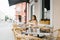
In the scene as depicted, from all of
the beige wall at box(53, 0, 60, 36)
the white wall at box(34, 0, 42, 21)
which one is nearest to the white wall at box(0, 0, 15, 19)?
the white wall at box(34, 0, 42, 21)

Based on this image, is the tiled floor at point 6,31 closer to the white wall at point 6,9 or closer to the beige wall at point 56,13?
the white wall at point 6,9

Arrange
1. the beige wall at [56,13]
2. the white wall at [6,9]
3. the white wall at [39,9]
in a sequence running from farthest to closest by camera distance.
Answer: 1. the white wall at [6,9]
2. the white wall at [39,9]
3. the beige wall at [56,13]

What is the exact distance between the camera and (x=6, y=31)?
4.85 meters

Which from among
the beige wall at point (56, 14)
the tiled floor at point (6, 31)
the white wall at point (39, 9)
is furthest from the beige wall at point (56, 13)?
the tiled floor at point (6, 31)

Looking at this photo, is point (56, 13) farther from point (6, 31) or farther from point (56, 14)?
point (6, 31)

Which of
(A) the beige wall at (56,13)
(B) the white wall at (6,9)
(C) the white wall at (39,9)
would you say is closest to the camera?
(A) the beige wall at (56,13)

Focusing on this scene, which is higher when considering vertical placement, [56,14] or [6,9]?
[6,9]

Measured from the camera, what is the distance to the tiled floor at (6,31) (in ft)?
15.3

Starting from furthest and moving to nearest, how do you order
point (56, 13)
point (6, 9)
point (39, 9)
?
1. point (6, 9)
2. point (39, 9)
3. point (56, 13)

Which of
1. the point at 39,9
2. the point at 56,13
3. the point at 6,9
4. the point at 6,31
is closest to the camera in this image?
the point at 56,13

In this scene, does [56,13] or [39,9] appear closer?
[56,13]

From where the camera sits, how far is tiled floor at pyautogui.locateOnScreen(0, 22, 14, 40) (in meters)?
4.67

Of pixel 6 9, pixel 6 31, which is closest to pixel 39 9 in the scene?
pixel 6 9

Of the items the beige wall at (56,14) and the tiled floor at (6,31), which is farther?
the tiled floor at (6,31)
